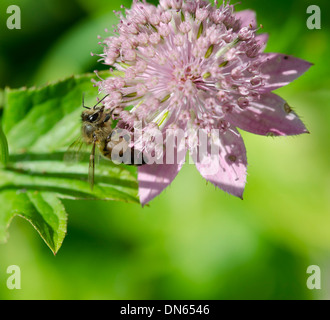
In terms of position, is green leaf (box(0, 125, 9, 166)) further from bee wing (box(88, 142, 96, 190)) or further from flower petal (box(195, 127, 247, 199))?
flower petal (box(195, 127, 247, 199))

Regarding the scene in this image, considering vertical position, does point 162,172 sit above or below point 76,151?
below

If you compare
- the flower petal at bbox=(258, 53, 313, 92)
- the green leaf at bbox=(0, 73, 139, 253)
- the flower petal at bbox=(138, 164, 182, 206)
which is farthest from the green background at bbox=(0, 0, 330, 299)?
the flower petal at bbox=(138, 164, 182, 206)

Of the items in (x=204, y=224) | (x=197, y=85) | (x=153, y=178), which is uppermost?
(x=197, y=85)

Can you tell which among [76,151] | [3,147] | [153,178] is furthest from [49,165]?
[153,178]

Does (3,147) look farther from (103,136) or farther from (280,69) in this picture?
(280,69)

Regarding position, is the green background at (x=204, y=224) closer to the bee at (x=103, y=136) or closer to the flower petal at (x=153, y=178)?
the bee at (x=103, y=136)
